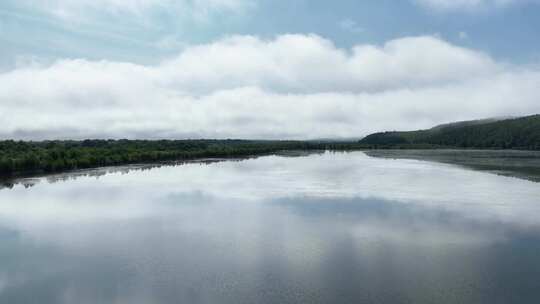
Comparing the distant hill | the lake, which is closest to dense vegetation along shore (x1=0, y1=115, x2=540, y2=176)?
the distant hill

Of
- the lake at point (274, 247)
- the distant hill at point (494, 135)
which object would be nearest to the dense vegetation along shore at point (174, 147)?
the distant hill at point (494, 135)

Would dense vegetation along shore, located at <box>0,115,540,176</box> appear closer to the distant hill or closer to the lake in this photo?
the distant hill

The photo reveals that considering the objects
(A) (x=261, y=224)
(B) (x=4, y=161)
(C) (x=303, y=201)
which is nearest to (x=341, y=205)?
(C) (x=303, y=201)

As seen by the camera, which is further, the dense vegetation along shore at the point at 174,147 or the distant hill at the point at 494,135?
the distant hill at the point at 494,135

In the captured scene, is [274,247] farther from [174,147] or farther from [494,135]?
[494,135]

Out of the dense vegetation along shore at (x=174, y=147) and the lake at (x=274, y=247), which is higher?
the dense vegetation along shore at (x=174, y=147)

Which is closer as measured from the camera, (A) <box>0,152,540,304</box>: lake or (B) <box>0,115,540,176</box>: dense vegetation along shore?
(A) <box>0,152,540,304</box>: lake

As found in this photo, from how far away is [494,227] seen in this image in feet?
63.0

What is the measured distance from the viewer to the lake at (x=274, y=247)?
465 inches

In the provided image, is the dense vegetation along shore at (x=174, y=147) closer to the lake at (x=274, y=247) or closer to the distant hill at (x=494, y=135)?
the distant hill at (x=494, y=135)

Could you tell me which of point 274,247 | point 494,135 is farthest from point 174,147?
point 494,135

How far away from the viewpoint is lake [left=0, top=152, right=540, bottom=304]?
11.8 m

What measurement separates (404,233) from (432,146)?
470 feet

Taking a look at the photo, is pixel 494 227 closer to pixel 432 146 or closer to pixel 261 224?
pixel 261 224
